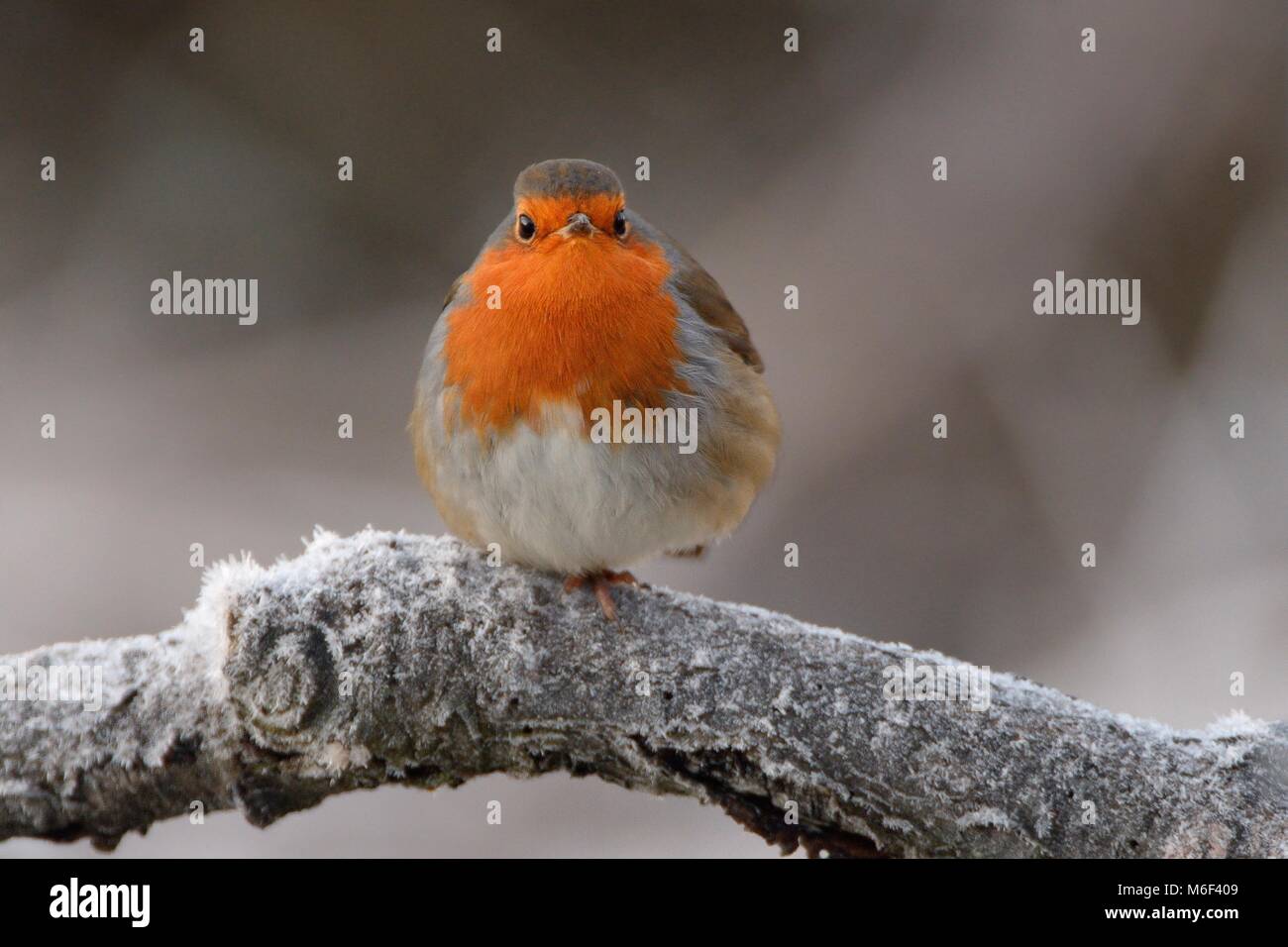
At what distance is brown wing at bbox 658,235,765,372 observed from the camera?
3357 mm

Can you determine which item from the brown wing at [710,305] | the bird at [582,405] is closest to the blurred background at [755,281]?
the brown wing at [710,305]

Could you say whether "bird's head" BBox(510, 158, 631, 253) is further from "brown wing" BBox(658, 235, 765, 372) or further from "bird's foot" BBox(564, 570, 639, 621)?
"bird's foot" BBox(564, 570, 639, 621)

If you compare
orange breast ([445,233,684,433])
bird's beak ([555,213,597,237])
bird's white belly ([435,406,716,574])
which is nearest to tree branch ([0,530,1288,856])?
bird's white belly ([435,406,716,574])

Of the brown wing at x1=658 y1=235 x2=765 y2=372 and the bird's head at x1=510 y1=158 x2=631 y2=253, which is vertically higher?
the bird's head at x1=510 y1=158 x2=631 y2=253

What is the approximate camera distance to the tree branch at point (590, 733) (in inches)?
94.7

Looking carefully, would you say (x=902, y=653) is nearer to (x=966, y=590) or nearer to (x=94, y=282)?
(x=966, y=590)

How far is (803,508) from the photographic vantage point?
5348 mm

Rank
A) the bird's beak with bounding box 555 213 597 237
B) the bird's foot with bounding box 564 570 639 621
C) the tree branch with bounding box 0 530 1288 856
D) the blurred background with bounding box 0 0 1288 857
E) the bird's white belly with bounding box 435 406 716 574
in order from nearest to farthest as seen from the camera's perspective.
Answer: the tree branch with bounding box 0 530 1288 856 → the bird's foot with bounding box 564 570 639 621 → the bird's white belly with bounding box 435 406 716 574 → the bird's beak with bounding box 555 213 597 237 → the blurred background with bounding box 0 0 1288 857

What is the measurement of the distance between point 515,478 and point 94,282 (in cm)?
359

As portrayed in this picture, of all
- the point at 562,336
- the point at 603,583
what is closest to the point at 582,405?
the point at 562,336

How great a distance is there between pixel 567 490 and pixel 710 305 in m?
0.78

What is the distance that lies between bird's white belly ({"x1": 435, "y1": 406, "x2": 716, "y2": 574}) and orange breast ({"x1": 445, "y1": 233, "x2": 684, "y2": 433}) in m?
0.06

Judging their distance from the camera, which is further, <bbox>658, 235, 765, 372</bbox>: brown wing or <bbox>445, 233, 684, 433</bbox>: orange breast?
<bbox>658, 235, 765, 372</bbox>: brown wing

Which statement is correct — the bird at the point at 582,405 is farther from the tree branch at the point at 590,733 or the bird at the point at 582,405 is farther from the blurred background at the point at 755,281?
the blurred background at the point at 755,281
